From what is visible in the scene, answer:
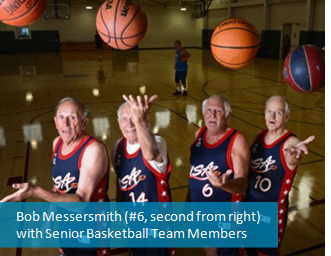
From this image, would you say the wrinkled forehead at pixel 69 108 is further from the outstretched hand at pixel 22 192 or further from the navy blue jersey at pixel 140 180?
the outstretched hand at pixel 22 192

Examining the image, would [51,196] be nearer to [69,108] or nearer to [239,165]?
[69,108]

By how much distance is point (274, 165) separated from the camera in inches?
95.0

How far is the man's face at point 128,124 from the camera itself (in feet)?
7.11

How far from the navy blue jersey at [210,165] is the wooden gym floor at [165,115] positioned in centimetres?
109

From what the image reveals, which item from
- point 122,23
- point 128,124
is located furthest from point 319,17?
point 128,124

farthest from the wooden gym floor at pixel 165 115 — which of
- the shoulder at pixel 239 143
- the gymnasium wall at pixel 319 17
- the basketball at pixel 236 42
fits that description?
the gymnasium wall at pixel 319 17

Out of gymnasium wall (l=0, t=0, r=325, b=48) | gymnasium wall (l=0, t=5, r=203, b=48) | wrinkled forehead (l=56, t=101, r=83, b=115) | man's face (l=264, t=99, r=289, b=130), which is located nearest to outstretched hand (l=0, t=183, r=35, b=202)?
wrinkled forehead (l=56, t=101, r=83, b=115)

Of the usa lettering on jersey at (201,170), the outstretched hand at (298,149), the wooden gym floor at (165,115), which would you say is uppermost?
the outstretched hand at (298,149)

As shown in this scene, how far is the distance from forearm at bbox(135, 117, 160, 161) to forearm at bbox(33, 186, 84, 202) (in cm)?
51

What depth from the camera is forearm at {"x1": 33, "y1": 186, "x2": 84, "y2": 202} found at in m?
1.72

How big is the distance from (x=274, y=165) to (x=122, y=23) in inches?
71.5

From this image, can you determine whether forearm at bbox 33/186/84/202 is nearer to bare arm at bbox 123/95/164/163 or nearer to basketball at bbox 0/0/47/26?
bare arm at bbox 123/95/164/163

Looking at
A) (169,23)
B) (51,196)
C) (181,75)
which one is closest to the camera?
(51,196)

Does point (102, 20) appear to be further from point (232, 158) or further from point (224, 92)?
→ point (224, 92)
